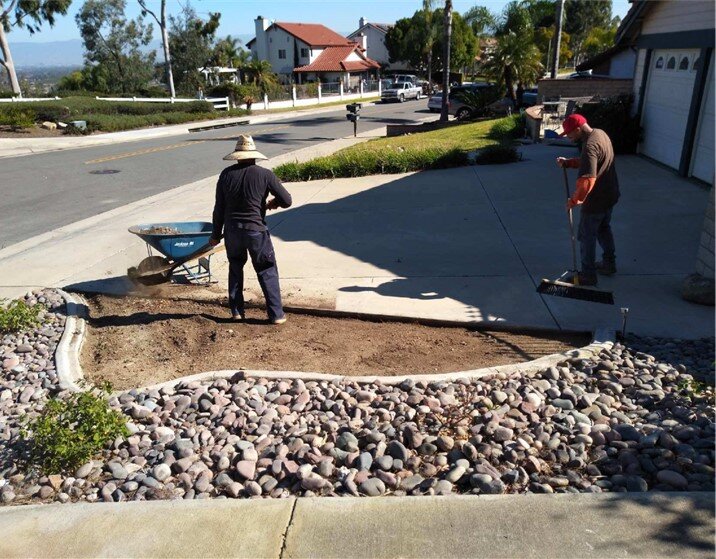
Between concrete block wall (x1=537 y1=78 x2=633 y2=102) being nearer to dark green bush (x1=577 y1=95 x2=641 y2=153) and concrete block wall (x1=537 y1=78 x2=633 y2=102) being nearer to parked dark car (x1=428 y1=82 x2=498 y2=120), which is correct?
dark green bush (x1=577 y1=95 x2=641 y2=153)

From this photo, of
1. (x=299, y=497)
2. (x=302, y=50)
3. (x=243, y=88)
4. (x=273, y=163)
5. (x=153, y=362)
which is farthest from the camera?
(x=302, y=50)

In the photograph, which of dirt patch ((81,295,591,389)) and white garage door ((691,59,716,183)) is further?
white garage door ((691,59,716,183))

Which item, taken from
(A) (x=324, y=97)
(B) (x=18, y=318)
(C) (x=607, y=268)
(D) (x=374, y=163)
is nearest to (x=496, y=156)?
(D) (x=374, y=163)

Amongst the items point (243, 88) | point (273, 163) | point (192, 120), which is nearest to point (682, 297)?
point (273, 163)

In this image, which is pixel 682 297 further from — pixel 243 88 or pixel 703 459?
pixel 243 88

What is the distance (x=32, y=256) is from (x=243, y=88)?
3482 cm

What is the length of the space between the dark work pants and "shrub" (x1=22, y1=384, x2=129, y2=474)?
2.24 m

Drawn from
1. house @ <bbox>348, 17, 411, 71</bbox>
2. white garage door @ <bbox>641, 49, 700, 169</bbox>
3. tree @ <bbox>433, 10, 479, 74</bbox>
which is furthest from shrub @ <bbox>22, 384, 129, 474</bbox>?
house @ <bbox>348, 17, 411, 71</bbox>

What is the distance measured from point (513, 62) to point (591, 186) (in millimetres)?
24393

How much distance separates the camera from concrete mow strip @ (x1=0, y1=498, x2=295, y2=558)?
124 inches

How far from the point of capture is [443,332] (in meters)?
6.02

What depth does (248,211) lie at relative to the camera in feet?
19.6

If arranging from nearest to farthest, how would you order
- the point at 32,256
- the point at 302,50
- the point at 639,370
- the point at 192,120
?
the point at 639,370
the point at 32,256
the point at 192,120
the point at 302,50

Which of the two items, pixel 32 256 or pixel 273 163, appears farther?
pixel 273 163
